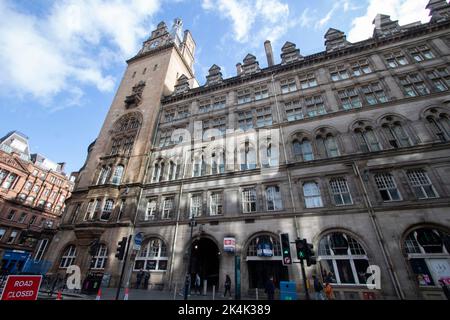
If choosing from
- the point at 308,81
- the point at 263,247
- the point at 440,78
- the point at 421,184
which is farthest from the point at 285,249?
the point at 440,78

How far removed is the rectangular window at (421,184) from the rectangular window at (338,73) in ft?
44.1

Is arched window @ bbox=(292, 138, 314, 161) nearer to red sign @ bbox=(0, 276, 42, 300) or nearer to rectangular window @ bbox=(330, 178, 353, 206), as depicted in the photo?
rectangular window @ bbox=(330, 178, 353, 206)

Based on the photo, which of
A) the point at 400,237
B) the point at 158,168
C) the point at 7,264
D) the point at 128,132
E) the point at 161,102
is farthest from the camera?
the point at 7,264

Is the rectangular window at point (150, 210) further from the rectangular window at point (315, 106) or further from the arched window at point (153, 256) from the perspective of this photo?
the rectangular window at point (315, 106)

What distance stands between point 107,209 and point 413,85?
3574 centimetres

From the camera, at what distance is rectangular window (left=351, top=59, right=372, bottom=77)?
970 inches

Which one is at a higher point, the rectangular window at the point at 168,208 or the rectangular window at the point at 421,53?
the rectangular window at the point at 421,53

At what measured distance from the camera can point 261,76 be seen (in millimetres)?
29250

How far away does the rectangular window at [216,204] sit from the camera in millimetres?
21661

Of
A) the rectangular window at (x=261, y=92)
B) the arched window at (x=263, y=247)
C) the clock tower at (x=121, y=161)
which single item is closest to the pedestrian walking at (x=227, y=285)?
the arched window at (x=263, y=247)

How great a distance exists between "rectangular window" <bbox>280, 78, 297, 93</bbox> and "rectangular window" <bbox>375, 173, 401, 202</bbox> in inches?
563
